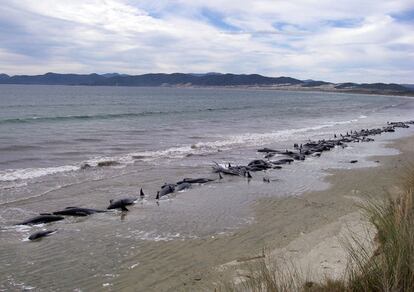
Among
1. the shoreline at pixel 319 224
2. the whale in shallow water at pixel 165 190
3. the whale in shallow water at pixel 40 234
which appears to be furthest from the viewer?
the whale in shallow water at pixel 165 190

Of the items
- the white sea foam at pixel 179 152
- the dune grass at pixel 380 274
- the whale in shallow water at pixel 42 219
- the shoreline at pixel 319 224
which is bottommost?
the white sea foam at pixel 179 152

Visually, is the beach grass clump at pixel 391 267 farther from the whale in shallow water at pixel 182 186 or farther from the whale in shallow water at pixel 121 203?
the whale in shallow water at pixel 182 186

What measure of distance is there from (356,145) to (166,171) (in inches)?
561

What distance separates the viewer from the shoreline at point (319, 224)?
24.0 feet

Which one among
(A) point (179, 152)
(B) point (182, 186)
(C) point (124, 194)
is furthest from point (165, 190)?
(A) point (179, 152)

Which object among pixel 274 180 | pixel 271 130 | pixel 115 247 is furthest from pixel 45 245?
pixel 271 130

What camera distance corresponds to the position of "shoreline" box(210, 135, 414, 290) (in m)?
7.32

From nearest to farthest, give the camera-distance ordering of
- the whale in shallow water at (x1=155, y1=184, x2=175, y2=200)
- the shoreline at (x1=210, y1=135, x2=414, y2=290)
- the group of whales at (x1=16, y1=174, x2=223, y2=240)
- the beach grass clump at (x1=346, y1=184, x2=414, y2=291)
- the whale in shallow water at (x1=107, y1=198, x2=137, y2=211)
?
the beach grass clump at (x1=346, y1=184, x2=414, y2=291), the shoreline at (x1=210, y1=135, x2=414, y2=290), the group of whales at (x1=16, y1=174, x2=223, y2=240), the whale in shallow water at (x1=107, y1=198, x2=137, y2=211), the whale in shallow water at (x1=155, y1=184, x2=175, y2=200)

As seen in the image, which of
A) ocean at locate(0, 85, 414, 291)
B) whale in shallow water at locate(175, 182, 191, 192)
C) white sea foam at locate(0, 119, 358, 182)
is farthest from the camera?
white sea foam at locate(0, 119, 358, 182)

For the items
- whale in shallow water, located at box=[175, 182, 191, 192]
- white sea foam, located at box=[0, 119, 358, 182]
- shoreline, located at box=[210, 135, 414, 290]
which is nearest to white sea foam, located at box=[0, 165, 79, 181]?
white sea foam, located at box=[0, 119, 358, 182]

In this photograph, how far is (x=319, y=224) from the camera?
10.3 m

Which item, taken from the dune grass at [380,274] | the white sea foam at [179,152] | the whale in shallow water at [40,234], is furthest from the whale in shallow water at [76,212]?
the dune grass at [380,274]

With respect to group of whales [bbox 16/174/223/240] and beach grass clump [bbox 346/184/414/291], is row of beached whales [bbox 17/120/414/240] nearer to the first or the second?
group of whales [bbox 16/174/223/240]

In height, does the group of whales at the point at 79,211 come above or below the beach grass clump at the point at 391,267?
below
